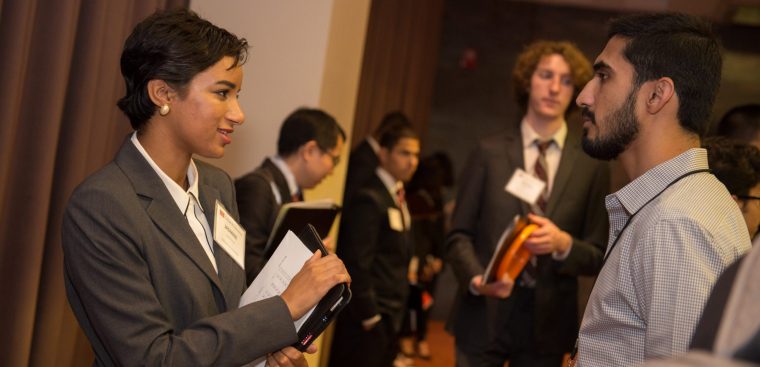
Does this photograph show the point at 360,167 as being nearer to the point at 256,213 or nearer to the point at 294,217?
the point at 256,213

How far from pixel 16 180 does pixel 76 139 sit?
277mm

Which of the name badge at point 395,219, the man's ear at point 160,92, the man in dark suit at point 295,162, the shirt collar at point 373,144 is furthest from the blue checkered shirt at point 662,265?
the shirt collar at point 373,144

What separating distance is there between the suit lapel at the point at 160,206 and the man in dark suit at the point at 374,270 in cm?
244

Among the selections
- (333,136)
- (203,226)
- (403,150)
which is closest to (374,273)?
(403,150)

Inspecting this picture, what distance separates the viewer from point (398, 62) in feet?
24.6

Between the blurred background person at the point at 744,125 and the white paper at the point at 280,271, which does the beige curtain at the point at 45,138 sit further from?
the blurred background person at the point at 744,125

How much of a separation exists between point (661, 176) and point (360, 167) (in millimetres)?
3860

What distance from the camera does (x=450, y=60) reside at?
964 cm

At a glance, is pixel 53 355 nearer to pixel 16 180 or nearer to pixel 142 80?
pixel 16 180

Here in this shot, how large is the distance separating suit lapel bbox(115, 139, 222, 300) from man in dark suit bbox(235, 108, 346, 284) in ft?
3.99

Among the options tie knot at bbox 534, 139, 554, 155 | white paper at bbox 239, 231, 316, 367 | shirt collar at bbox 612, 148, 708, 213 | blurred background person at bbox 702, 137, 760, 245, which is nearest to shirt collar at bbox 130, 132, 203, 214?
white paper at bbox 239, 231, 316, 367

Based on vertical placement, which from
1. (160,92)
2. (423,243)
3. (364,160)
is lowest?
(423,243)

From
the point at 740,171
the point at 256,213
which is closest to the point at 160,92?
the point at 256,213

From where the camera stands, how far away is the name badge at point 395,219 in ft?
15.1
